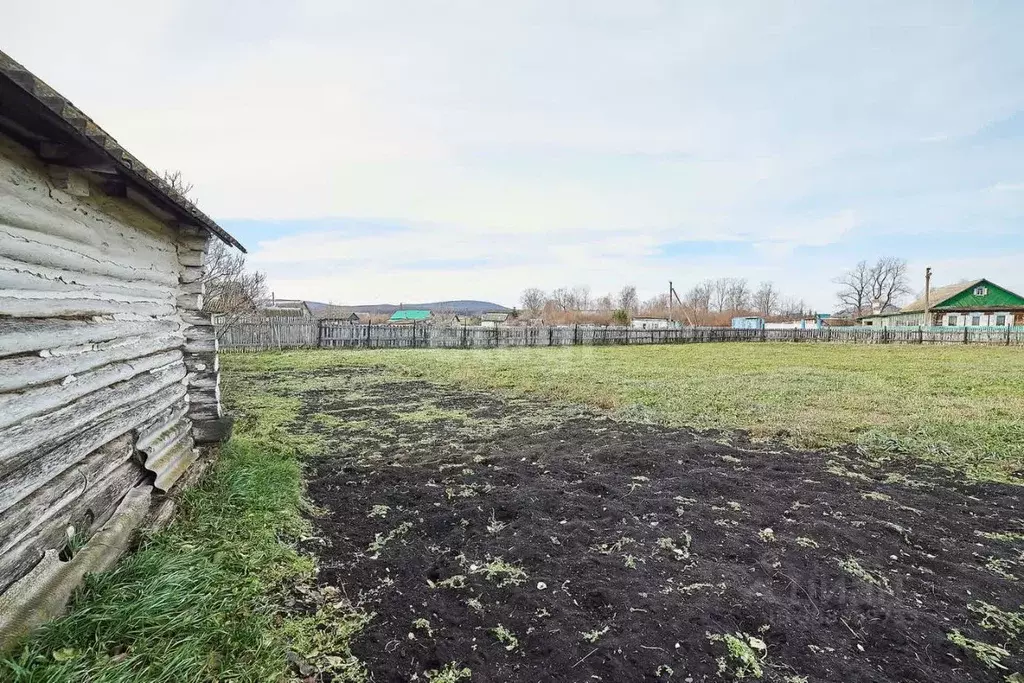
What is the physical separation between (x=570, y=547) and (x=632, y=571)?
482mm

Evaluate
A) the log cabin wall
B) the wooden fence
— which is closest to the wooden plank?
the log cabin wall

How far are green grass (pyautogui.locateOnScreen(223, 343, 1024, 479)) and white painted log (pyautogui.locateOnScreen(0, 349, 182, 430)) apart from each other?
21.0 feet

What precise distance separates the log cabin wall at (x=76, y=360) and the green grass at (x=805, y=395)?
6.27 metres

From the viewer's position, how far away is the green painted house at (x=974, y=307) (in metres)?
36.9

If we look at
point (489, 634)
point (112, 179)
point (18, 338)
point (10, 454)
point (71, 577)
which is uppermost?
point (112, 179)

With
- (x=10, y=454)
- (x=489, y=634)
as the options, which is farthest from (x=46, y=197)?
(x=489, y=634)

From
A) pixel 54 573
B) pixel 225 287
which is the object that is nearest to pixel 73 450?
pixel 54 573

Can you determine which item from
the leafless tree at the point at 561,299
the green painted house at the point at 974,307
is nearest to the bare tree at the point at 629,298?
the leafless tree at the point at 561,299

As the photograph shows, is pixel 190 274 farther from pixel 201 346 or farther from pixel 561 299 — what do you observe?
pixel 561 299

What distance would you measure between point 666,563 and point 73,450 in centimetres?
349

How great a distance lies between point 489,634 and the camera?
98.0 inches

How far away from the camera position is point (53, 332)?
2508mm

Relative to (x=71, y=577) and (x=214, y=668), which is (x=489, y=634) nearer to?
(x=214, y=668)

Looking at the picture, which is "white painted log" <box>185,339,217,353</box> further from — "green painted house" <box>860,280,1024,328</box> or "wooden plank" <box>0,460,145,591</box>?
"green painted house" <box>860,280,1024,328</box>
